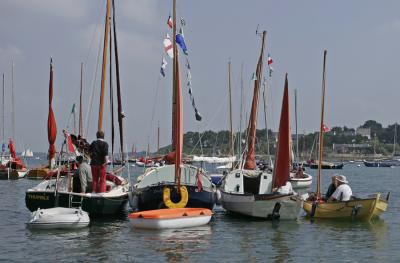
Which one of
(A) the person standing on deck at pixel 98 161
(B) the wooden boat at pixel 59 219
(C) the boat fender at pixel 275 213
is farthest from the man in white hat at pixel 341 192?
(B) the wooden boat at pixel 59 219

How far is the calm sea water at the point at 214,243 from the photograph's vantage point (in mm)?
19469

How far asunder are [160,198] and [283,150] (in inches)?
212

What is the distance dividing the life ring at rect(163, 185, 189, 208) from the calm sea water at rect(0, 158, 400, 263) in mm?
1471

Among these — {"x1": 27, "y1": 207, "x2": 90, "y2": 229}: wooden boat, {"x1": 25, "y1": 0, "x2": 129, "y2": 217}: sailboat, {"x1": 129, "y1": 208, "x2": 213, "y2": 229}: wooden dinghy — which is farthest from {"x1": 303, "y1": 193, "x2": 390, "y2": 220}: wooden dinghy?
{"x1": 27, "y1": 207, "x2": 90, "y2": 229}: wooden boat

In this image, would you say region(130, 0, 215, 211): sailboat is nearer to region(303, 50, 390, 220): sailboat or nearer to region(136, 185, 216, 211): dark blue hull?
region(136, 185, 216, 211): dark blue hull

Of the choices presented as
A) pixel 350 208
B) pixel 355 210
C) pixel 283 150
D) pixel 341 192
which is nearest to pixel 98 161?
pixel 283 150

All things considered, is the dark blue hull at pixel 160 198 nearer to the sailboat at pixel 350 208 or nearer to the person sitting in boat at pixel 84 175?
the person sitting in boat at pixel 84 175

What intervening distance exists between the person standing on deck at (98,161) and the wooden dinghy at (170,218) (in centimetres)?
230

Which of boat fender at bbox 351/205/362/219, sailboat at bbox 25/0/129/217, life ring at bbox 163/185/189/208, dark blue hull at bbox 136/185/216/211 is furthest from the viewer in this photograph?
boat fender at bbox 351/205/362/219

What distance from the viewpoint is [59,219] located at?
23391 mm

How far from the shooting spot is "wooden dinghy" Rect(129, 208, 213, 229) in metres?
24.0

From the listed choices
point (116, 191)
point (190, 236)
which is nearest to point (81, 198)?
point (116, 191)

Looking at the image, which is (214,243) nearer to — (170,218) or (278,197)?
(170,218)

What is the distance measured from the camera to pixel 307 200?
29.8m
